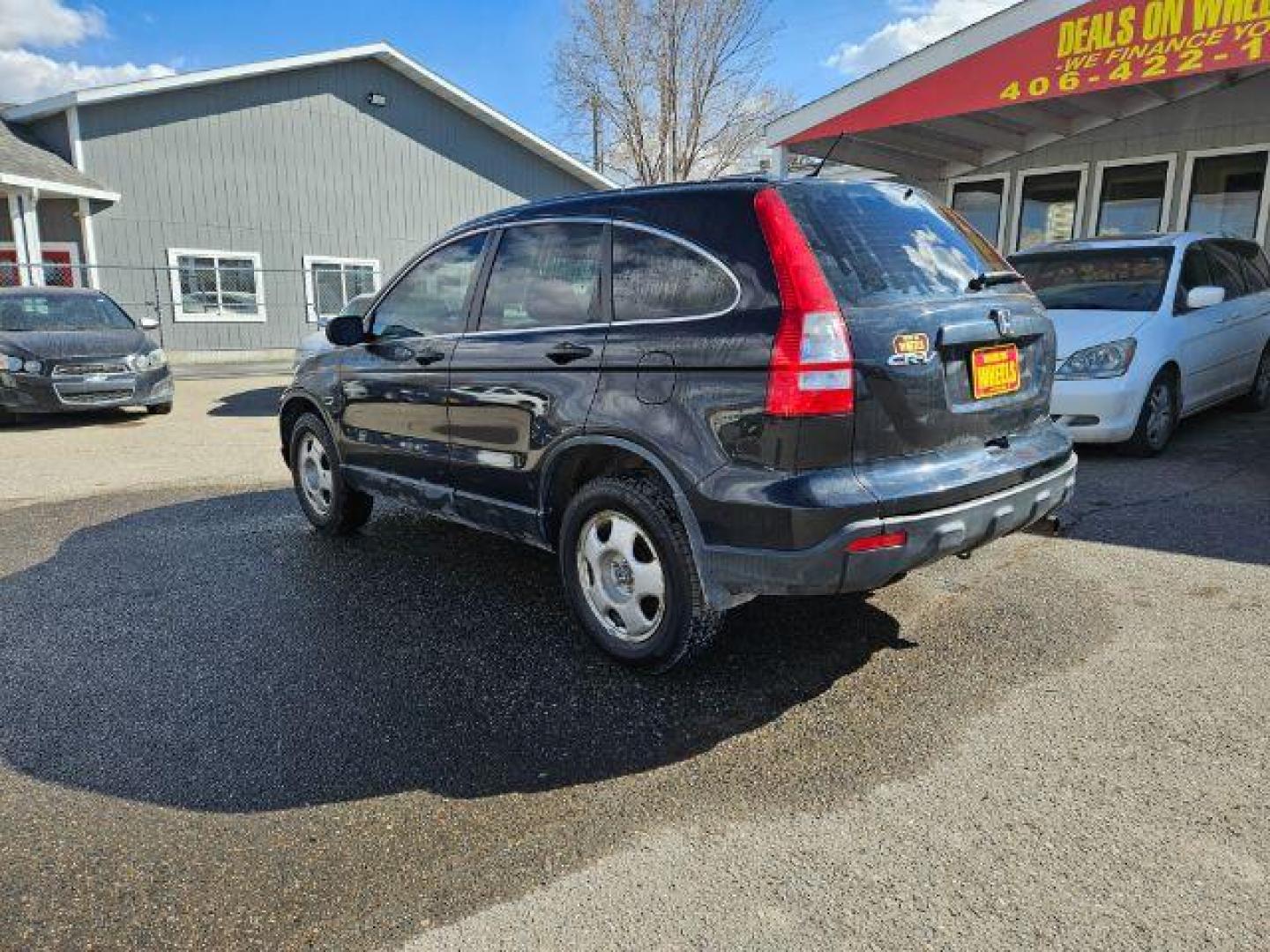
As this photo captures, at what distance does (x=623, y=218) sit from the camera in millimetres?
3396

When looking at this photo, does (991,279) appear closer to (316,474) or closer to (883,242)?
(883,242)

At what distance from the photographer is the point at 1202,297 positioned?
691 centimetres

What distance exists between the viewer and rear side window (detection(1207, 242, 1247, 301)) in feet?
25.0

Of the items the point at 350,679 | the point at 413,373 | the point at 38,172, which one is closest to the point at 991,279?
the point at 413,373

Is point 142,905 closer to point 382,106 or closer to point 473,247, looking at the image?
point 473,247

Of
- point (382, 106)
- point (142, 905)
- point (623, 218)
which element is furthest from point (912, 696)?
point (382, 106)

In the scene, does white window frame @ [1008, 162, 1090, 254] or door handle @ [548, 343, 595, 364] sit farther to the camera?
white window frame @ [1008, 162, 1090, 254]

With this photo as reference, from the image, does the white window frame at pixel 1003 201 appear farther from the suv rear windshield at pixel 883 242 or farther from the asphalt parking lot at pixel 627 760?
the suv rear windshield at pixel 883 242

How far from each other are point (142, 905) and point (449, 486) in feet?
7.50

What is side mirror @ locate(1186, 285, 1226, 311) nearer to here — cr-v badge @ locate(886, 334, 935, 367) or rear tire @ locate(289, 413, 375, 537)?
cr-v badge @ locate(886, 334, 935, 367)

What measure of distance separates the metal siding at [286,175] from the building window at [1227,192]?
15.5m

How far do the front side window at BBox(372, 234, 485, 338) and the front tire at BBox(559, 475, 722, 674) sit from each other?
1.27 metres

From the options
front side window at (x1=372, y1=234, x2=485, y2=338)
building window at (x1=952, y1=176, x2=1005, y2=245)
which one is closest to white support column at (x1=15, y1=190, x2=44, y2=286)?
front side window at (x1=372, y1=234, x2=485, y2=338)

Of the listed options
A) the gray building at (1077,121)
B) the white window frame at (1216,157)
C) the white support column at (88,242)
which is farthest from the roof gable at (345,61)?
the white window frame at (1216,157)
